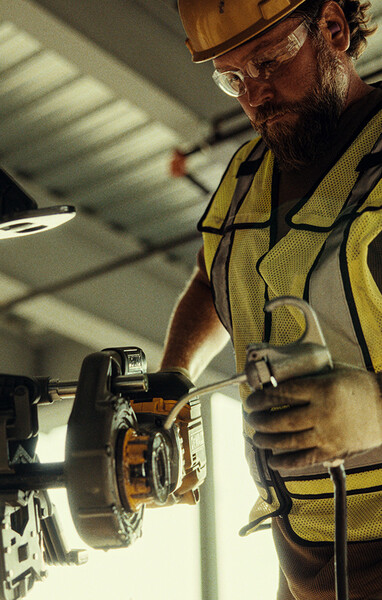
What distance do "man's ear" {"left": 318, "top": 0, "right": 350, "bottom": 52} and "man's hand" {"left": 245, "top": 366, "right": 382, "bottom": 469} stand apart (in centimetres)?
103

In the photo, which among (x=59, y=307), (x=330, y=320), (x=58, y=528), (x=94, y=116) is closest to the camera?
(x=58, y=528)

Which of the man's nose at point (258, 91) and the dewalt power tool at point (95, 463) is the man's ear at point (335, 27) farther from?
the dewalt power tool at point (95, 463)

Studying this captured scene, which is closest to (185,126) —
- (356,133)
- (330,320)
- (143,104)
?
(143,104)

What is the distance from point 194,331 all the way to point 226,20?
2.52ft

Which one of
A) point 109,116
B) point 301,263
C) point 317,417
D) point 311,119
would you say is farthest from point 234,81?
point 109,116

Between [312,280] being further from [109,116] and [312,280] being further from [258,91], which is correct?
[109,116]

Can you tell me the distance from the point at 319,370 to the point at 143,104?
2739mm

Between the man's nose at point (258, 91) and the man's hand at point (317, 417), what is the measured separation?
87cm

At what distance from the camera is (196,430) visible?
1600mm

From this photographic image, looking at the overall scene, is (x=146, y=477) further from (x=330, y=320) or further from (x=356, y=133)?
(x=356, y=133)

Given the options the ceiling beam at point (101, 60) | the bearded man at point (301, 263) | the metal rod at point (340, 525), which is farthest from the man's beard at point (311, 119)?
the ceiling beam at point (101, 60)

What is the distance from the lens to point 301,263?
147 cm

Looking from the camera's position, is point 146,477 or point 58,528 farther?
point 58,528

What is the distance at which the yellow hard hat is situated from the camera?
5.58ft
